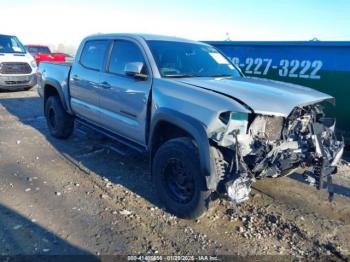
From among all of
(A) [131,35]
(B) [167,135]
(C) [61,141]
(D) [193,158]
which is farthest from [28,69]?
(D) [193,158]

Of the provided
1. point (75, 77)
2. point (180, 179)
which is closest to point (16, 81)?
point (75, 77)

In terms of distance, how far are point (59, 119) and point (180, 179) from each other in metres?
3.35

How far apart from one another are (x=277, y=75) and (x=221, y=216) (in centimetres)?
408

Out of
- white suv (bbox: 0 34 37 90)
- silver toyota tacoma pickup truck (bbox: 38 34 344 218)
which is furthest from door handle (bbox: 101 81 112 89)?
white suv (bbox: 0 34 37 90)

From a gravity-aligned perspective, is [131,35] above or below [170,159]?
above

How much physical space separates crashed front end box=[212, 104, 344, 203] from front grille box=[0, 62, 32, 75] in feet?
32.4

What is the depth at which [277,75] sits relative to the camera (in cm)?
681

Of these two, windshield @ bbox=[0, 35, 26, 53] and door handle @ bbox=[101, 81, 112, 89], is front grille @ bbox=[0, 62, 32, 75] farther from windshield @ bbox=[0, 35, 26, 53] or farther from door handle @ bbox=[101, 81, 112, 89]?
door handle @ bbox=[101, 81, 112, 89]

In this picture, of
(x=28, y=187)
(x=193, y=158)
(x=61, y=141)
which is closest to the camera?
(x=193, y=158)

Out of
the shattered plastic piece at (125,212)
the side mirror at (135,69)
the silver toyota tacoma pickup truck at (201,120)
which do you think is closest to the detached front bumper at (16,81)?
the silver toyota tacoma pickup truck at (201,120)

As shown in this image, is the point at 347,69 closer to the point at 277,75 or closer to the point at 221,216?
the point at 277,75

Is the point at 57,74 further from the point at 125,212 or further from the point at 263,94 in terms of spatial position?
the point at 263,94

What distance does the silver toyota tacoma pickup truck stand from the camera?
310 cm

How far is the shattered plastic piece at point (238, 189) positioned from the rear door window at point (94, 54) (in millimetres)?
2741
